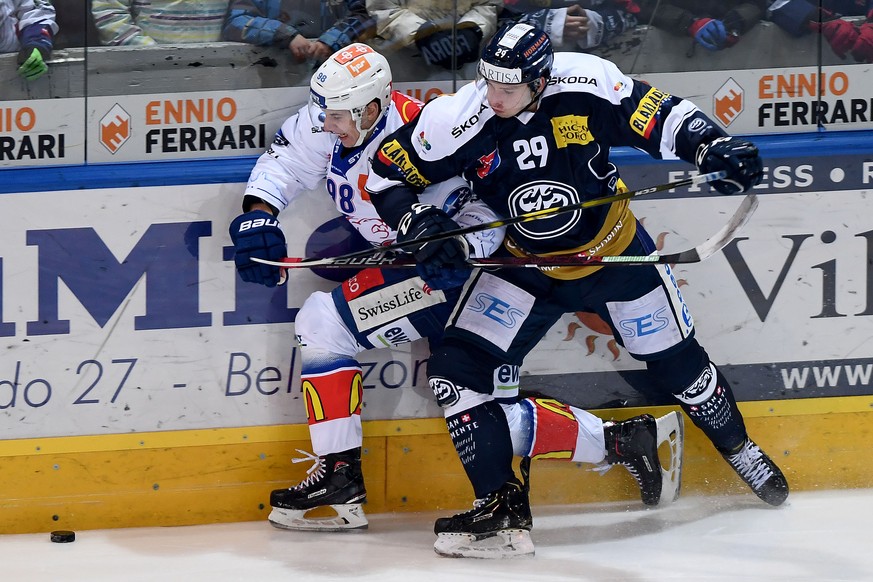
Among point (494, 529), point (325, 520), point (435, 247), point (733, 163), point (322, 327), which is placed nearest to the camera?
point (733, 163)

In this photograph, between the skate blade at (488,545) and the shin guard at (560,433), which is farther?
the shin guard at (560,433)

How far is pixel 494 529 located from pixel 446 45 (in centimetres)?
158

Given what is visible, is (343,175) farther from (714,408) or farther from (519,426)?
(714,408)

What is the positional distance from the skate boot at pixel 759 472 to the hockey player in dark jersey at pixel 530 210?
0.11 meters

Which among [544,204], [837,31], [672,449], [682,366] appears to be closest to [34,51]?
[544,204]

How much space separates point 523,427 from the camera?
4027mm

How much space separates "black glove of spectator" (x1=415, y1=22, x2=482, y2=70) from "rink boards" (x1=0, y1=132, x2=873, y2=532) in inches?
23.9

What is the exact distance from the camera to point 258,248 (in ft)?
12.7

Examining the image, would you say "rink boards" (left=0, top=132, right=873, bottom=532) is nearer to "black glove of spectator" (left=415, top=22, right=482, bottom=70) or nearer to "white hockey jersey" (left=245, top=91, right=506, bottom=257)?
"white hockey jersey" (left=245, top=91, right=506, bottom=257)

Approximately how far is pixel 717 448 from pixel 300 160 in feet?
5.56

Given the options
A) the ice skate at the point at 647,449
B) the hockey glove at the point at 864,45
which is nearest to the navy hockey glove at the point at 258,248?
the ice skate at the point at 647,449

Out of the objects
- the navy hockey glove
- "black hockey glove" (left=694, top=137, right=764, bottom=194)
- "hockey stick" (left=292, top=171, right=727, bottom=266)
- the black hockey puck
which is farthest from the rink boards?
"black hockey glove" (left=694, top=137, right=764, bottom=194)

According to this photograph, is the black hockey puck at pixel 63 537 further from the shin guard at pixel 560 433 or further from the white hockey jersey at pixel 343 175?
the shin guard at pixel 560 433

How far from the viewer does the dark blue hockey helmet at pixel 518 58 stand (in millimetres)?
3488
